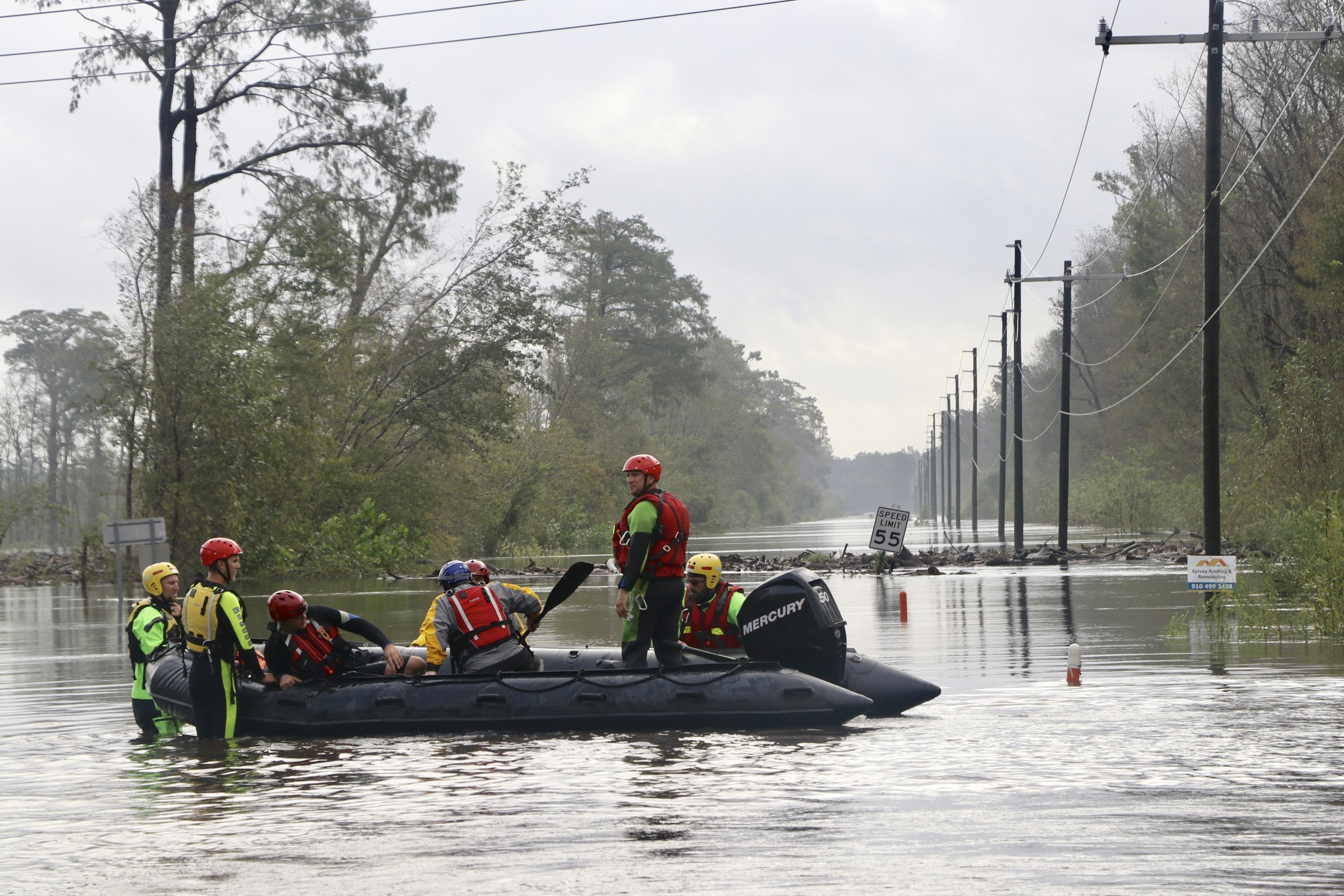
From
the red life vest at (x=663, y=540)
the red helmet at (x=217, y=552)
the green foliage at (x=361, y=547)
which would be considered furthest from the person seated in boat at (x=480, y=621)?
the green foliage at (x=361, y=547)

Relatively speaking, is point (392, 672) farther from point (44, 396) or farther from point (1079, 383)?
→ point (44, 396)

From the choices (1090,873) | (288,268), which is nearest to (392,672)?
(1090,873)

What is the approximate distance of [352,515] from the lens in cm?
4016

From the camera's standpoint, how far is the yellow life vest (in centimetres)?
1145

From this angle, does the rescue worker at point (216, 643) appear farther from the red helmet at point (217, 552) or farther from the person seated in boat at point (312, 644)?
the person seated in boat at point (312, 644)

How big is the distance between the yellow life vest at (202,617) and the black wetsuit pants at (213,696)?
107 millimetres

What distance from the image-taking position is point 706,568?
1298 centimetres

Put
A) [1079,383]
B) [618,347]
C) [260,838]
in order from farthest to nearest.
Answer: [1079,383], [618,347], [260,838]

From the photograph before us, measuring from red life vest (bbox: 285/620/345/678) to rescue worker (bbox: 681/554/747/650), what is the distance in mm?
3146

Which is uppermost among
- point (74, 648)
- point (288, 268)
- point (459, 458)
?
point (288, 268)

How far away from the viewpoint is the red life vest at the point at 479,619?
1205 centimetres

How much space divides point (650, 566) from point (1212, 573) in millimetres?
9149

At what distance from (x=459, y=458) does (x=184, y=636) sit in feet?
115

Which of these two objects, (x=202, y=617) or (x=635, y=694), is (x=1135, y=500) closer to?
(x=635, y=694)
